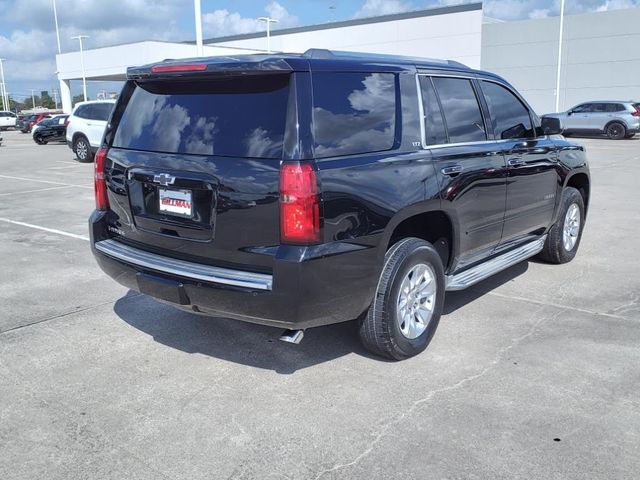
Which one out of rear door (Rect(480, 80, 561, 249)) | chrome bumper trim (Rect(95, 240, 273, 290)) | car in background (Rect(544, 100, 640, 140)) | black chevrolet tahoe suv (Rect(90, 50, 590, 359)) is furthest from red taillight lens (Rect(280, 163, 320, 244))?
car in background (Rect(544, 100, 640, 140))

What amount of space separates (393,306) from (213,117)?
1.61 m

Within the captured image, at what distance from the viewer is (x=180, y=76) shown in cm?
379

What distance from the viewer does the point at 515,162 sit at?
A: 204 inches

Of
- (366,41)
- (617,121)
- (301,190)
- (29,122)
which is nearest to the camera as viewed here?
(301,190)

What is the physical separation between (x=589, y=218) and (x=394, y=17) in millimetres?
40492

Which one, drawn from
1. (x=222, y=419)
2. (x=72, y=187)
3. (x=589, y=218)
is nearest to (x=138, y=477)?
(x=222, y=419)

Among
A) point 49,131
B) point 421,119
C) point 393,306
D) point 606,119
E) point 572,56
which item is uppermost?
point 572,56

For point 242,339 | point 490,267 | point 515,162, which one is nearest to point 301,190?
point 242,339

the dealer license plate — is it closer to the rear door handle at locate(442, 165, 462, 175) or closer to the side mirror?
the rear door handle at locate(442, 165, 462, 175)

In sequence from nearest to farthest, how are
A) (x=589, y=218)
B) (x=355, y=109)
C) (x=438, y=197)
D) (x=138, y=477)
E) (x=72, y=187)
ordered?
(x=138, y=477)
(x=355, y=109)
(x=438, y=197)
(x=589, y=218)
(x=72, y=187)

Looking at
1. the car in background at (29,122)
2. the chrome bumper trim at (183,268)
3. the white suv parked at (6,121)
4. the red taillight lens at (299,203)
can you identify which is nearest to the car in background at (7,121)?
the white suv parked at (6,121)

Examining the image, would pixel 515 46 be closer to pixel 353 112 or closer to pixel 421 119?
pixel 421 119

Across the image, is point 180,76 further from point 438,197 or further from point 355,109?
point 438,197

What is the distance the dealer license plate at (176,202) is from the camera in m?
3.67
